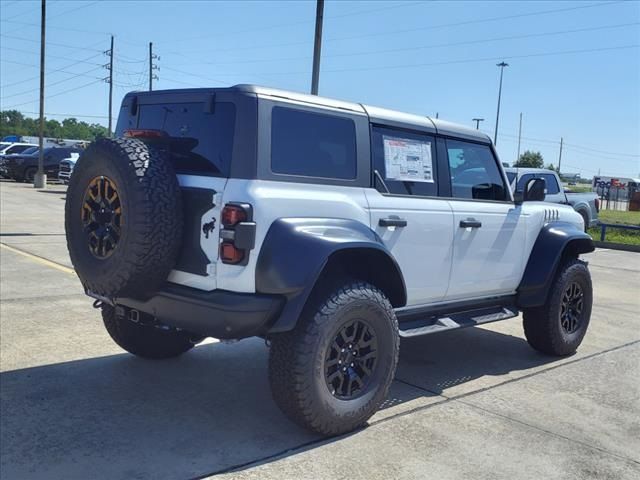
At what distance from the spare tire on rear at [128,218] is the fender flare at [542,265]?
322cm

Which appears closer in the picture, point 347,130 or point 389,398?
point 347,130

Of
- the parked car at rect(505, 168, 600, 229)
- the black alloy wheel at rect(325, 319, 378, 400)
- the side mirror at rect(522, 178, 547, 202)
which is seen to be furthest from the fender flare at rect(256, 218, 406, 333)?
the parked car at rect(505, 168, 600, 229)

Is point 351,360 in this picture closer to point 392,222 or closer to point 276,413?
point 276,413

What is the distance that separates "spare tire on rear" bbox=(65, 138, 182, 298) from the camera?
3.31m

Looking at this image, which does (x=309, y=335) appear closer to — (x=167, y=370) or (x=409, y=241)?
(x=409, y=241)

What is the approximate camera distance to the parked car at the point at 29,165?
100ft

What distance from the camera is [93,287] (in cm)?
362

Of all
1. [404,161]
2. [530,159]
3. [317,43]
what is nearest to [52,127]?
[530,159]

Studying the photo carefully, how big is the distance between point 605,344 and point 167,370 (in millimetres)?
4299

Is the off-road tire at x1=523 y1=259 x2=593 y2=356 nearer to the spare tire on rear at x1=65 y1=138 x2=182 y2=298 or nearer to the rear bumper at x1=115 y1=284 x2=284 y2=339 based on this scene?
the rear bumper at x1=115 y1=284 x2=284 y2=339

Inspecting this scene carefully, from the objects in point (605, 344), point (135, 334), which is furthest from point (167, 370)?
point (605, 344)

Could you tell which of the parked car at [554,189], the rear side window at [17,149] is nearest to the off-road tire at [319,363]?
the parked car at [554,189]

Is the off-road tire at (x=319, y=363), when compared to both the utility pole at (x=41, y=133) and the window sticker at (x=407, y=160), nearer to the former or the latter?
the window sticker at (x=407, y=160)

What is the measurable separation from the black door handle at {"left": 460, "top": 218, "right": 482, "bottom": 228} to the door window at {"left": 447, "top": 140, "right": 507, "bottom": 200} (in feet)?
0.69
